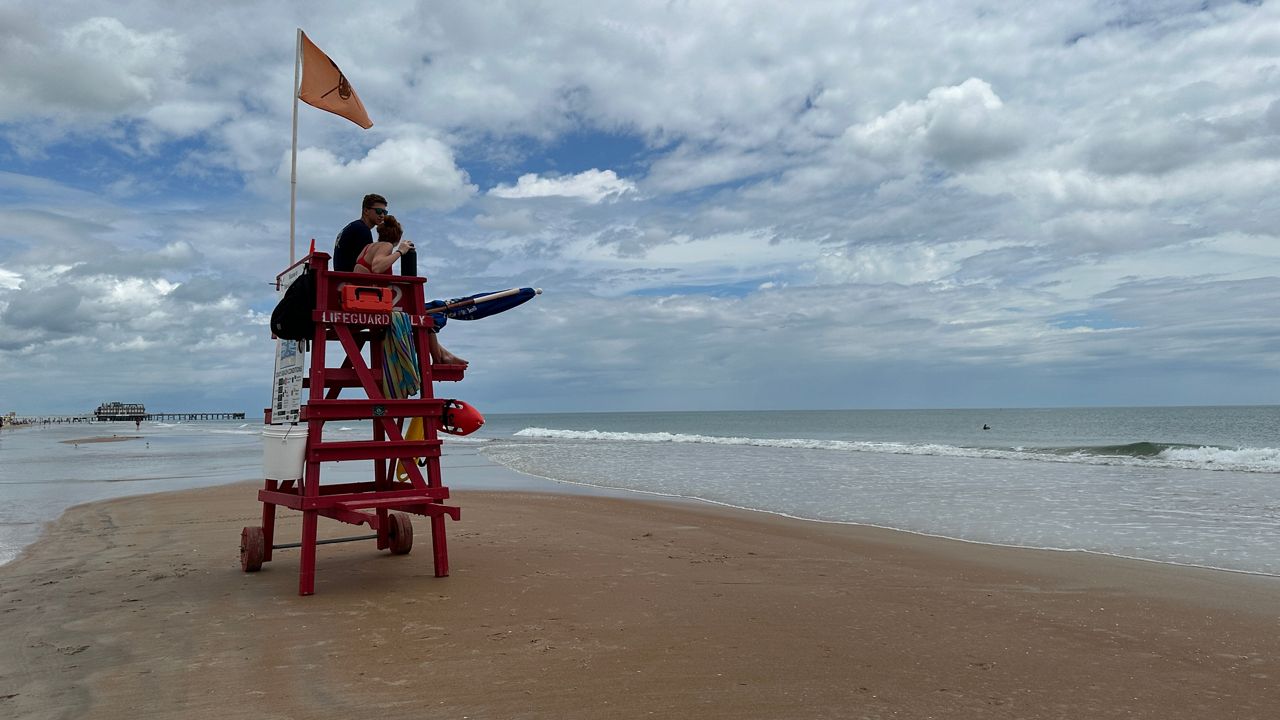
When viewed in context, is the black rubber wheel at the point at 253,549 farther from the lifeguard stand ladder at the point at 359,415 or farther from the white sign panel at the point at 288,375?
the white sign panel at the point at 288,375

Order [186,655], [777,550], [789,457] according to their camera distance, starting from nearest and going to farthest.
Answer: [186,655] < [777,550] < [789,457]

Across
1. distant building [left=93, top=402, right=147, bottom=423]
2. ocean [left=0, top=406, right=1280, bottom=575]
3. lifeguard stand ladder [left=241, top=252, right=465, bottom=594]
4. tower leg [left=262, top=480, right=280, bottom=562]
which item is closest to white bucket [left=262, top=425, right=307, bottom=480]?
lifeguard stand ladder [left=241, top=252, right=465, bottom=594]

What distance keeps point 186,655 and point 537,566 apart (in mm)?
3129

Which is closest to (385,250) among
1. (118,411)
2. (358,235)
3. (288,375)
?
(358,235)

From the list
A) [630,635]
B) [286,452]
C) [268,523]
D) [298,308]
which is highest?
[298,308]

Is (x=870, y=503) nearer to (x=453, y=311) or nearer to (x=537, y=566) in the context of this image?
(x=537, y=566)

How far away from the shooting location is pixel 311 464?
232 inches

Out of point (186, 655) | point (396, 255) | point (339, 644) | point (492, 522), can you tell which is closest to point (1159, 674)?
point (339, 644)

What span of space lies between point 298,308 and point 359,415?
999mm

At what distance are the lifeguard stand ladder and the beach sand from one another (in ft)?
1.82

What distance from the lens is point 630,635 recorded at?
15.6 feet

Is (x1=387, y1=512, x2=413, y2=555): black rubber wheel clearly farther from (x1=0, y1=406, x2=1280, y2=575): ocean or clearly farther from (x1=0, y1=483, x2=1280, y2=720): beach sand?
(x1=0, y1=406, x2=1280, y2=575): ocean

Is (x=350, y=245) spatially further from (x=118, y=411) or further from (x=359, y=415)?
(x=118, y=411)

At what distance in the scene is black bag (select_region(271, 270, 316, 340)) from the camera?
607cm
